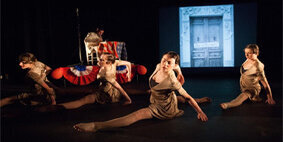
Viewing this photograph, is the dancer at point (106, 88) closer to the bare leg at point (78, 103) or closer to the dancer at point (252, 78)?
the bare leg at point (78, 103)

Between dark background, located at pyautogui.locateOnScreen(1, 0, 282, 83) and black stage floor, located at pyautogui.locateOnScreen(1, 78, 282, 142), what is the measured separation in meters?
3.65

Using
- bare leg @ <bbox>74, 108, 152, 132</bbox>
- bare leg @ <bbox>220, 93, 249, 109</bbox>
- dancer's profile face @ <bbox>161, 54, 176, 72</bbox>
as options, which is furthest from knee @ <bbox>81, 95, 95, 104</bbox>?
bare leg @ <bbox>220, 93, 249, 109</bbox>

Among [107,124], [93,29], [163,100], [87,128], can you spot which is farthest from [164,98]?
[93,29]

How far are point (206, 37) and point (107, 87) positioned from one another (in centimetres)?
510

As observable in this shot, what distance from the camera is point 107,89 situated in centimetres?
A: 320

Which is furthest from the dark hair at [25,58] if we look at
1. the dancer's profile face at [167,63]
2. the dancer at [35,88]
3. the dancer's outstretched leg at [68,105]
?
the dancer's profile face at [167,63]

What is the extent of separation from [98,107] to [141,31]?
420 cm

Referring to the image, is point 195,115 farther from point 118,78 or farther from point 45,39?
point 45,39

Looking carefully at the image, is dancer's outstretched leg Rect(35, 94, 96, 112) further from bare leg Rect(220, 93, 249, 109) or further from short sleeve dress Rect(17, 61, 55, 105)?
bare leg Rect(220, 93, 249, 109)

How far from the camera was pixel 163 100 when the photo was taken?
7.43 ft

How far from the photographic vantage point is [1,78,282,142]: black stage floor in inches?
74.0

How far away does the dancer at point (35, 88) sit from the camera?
9.52 ft

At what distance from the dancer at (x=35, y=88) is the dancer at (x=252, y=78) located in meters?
2.36

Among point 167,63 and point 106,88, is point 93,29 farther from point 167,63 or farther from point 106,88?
point 167,63
